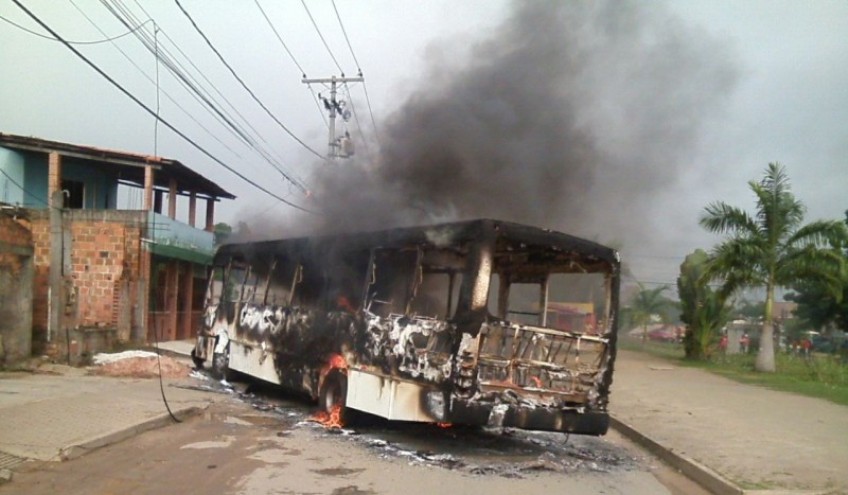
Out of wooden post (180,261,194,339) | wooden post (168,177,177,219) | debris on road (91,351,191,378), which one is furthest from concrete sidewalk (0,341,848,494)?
wooden post (180,261,194,339)

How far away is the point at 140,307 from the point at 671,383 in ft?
44.1

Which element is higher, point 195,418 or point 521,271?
point 521,271

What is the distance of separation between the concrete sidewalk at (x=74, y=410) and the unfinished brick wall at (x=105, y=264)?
16.8 feet

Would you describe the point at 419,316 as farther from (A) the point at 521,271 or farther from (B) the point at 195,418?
(B) the point at 195,418

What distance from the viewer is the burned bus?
7656 millimetres

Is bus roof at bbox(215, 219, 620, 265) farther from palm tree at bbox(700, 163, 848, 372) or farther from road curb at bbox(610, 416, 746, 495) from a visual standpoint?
palm tree at bbox(700, 163, 848, 372)

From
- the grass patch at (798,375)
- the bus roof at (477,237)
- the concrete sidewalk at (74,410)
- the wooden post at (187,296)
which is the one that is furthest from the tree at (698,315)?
the concrete sidewalk at (74,410)

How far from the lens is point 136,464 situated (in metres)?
7.01

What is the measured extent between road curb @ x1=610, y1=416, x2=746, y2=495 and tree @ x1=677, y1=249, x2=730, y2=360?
18.2 metres

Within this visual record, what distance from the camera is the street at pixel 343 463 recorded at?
252 inches

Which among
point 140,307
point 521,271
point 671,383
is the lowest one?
point 671,383

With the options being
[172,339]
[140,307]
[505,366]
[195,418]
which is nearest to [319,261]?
[195,418]

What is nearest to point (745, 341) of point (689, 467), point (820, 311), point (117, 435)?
point (820, 311)

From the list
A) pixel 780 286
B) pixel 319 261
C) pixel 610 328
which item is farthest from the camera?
pixel 780 286
